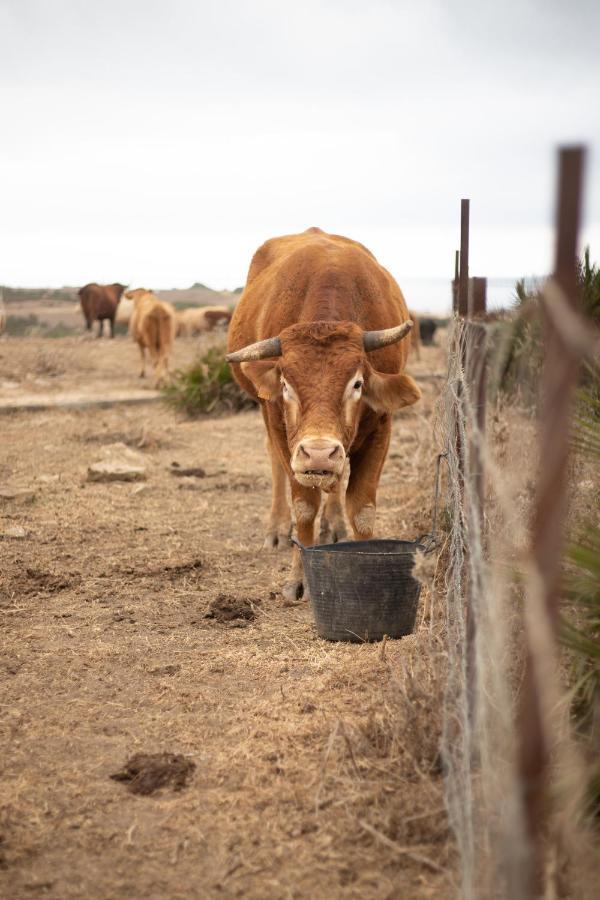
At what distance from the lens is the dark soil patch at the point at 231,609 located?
5.28 meters

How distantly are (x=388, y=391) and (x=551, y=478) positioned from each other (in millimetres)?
3538

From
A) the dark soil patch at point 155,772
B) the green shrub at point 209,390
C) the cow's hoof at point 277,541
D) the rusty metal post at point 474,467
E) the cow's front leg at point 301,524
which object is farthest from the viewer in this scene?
the green shrub at point 209,390

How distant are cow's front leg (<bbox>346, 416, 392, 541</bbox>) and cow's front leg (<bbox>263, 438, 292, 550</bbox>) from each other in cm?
136

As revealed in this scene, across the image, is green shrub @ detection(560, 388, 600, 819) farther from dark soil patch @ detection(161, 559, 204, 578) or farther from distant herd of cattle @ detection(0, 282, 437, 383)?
distant herd of cattle @ detection(0, 282, 437, 383)

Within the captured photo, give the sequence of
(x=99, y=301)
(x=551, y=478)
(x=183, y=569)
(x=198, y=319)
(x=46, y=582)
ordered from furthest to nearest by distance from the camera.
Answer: (x=198, y=319) < (x=99, y=301) < (x=183, y=569) < (x=46, y=582) < (x=551, y=478)

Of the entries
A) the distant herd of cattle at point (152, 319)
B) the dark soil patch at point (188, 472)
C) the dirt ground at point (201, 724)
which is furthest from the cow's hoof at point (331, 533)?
the distant herd of cattle at point (152, 319)

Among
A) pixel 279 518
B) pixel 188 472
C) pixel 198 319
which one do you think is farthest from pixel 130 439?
pixel 198 319

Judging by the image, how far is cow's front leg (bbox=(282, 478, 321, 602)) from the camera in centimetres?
549

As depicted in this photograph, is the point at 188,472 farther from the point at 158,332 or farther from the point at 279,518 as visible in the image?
the point at 158,332

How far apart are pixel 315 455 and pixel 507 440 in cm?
255

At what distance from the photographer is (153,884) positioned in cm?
275

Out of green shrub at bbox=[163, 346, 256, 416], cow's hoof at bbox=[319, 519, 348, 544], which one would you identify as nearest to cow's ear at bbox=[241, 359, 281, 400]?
cow's hoof at bbox=[319, 519, 348, 544]

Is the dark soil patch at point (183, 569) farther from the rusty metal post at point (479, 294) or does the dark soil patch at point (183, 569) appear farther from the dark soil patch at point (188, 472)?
the dark soil patch at point (188, 472)

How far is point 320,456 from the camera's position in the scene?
450 cm
